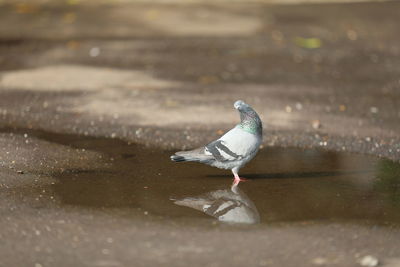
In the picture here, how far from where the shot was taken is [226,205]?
6.51 meters

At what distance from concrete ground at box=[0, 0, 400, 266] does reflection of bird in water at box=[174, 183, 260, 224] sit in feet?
1.07

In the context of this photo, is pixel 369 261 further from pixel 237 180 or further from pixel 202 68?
pixel 202 68

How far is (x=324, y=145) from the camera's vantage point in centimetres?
835

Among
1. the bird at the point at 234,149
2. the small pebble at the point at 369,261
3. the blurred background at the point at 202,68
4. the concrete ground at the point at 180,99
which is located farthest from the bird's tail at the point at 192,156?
the small pebble at the point at 369,261

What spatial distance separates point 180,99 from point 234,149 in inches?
137

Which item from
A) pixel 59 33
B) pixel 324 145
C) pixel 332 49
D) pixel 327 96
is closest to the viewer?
pixel 324 145

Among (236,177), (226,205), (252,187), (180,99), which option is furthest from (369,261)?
(180,99)

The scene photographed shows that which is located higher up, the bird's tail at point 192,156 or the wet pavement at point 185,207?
the bird's tail at point 192,156

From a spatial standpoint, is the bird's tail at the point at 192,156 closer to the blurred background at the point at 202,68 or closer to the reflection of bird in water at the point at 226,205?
the reflection of bird in water at the point at 226,205

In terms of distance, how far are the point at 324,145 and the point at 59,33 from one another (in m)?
7.45

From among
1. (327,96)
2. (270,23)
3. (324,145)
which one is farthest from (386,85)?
(270,23)

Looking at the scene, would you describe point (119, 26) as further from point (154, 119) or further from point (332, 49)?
point (154, 119)

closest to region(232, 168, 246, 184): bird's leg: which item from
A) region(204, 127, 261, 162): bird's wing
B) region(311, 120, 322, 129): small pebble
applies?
region(204, 127, 261, 162): bird's wing

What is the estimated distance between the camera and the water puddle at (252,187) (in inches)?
248
